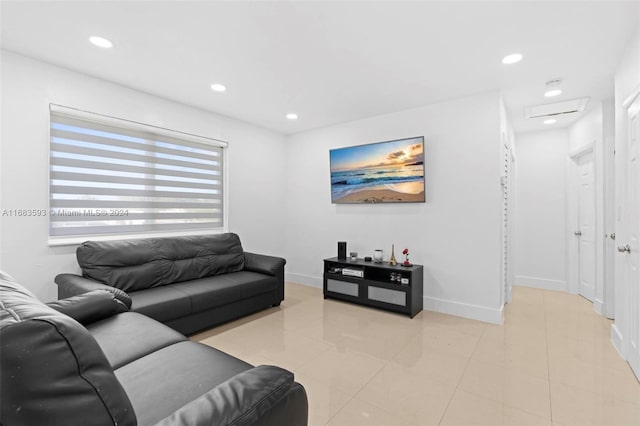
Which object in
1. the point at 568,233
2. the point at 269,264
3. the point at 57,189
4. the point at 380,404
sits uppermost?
the point at 57,189

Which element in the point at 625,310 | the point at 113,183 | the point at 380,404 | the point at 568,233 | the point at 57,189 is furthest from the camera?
the point at 568,233

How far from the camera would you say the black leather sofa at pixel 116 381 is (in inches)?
26.5

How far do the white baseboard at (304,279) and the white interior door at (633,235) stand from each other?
353 centimetres

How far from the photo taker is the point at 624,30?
2.27 metres

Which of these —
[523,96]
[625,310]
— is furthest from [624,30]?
[625,310]

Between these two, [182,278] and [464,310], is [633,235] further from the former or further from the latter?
[182,278]

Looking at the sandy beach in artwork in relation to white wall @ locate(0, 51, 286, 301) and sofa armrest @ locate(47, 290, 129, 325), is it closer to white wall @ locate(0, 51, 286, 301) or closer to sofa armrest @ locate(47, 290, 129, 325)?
white wall @ locate(0, 51, 286, 301)

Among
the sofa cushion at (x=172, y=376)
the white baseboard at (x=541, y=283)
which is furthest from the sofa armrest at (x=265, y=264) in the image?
the white baseboard at (x=541, y=283)

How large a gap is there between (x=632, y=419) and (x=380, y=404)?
148 centimetres

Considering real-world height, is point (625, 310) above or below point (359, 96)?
below

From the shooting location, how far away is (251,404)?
3.33 ft

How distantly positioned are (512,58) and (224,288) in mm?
3479

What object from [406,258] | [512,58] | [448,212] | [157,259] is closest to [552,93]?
[512,58]

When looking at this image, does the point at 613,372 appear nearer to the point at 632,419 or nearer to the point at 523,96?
the point at 632,419
